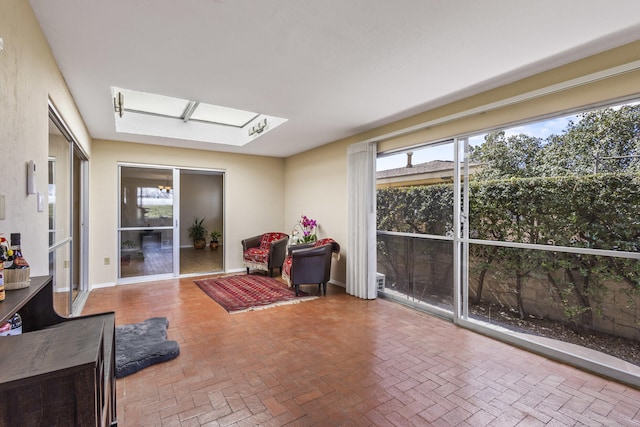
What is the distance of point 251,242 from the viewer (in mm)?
6090

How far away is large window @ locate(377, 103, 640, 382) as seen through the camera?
93.0 inches

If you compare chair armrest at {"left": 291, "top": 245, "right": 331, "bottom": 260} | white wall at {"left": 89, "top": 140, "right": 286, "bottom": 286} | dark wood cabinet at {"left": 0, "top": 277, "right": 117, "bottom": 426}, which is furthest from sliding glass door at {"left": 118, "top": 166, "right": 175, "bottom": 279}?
dark wood cabinet at {"left": 0, "top": 277, "right": 117, "bottom": 426}

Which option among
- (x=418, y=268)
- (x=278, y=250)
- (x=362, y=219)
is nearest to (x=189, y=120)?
(x=278, y=250)

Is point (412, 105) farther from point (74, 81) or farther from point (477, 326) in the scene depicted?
point (74, 81)

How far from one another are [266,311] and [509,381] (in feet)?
8.53

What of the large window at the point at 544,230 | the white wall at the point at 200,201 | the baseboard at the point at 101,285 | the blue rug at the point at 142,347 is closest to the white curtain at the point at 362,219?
the large window at the point at 544,230

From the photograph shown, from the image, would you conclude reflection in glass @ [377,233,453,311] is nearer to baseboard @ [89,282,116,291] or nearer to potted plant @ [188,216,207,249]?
baseboard @ [89,282,116,291]

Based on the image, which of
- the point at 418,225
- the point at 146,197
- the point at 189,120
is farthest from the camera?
the point at 146,197

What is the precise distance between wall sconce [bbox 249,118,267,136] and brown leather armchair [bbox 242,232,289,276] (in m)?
2.01

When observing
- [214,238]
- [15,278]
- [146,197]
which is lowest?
[214,238]

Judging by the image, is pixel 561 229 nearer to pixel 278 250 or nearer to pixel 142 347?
pixel 142 347

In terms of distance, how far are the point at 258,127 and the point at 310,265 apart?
7.55 feet

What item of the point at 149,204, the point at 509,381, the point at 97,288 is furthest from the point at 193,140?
the point at 509,381

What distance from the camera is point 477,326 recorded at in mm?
3225
